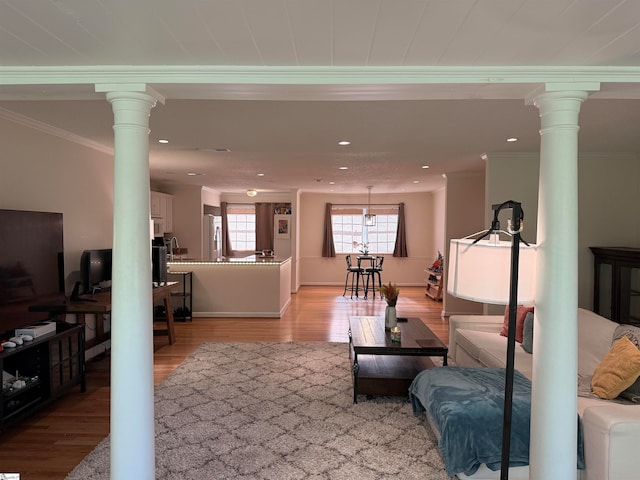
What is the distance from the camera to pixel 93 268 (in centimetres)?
452

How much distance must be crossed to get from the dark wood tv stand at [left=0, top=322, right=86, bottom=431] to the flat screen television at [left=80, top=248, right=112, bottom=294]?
737 millimetres

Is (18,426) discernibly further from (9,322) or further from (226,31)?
(226,31)

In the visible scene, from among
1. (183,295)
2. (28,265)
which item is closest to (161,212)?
(183,295)

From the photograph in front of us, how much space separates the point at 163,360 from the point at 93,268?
51.6 inches

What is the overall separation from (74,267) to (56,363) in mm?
1399

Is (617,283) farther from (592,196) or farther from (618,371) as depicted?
(618,371)

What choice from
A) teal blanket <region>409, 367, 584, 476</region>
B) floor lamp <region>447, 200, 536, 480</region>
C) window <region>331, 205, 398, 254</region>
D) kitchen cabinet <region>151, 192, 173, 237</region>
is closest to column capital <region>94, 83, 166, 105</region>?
floor lamp <region>447, 200, 536, 480</region>

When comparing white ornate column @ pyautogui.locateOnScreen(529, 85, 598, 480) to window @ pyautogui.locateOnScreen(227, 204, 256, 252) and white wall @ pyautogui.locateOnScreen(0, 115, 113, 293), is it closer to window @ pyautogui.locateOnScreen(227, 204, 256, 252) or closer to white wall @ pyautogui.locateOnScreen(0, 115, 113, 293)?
white wall @ pyautogui.locateOnScreen(0, 115, 113, 293)

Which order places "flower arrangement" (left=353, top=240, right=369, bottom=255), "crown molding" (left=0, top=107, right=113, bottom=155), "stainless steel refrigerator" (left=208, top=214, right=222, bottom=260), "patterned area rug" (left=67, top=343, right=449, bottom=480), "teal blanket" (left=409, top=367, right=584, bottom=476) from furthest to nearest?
"flower arrangement" (left=353, top=240, right=369, bottom=255)
"stainless steel refrigerator" (left=208, top=214, right=222, bottom=260)
"crown molding" (left=0, top=107, right=113, bottom=155)
"patterned area rug" (left=67, top=343, right=449, bottom=480)
"teal blanket" (left=409, top=367, right=584, bottom=476)

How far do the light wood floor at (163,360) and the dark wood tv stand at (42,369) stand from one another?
17 cm

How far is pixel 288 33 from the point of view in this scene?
166 cm

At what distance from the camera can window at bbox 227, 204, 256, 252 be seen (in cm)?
1112

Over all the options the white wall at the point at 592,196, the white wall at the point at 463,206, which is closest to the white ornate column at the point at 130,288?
the white wall at the point at 592,196

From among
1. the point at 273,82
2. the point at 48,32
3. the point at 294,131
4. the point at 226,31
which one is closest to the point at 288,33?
the point at 226,31
